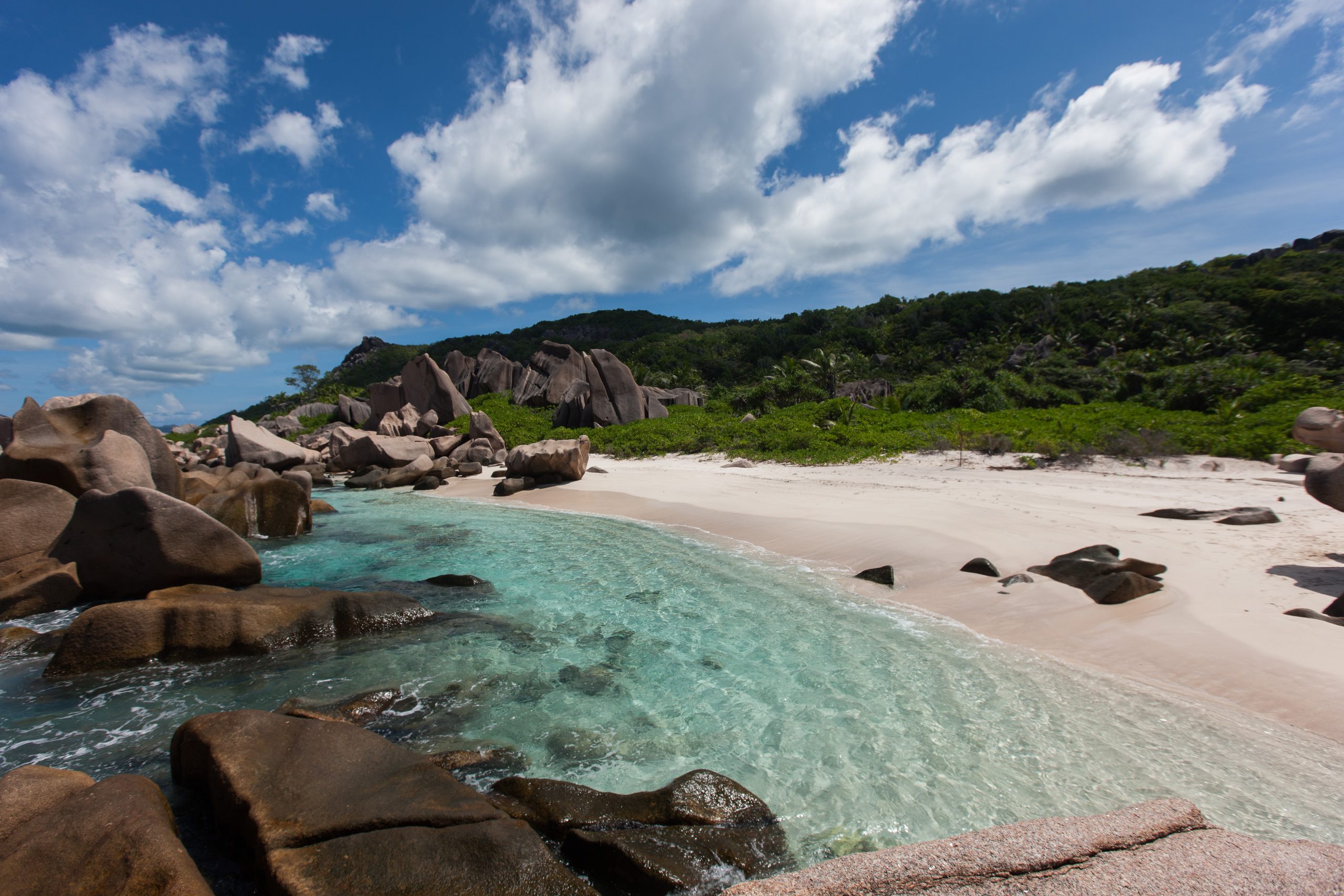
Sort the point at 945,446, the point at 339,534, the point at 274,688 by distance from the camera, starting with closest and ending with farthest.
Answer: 1. the point at 274,688
2. the point at 339,534
3. the point at 945,446

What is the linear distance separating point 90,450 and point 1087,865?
40.9 ft

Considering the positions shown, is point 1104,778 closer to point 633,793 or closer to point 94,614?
point 633,793

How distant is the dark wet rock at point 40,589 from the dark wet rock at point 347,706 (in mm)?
4654

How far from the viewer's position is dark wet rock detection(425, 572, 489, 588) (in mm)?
7945

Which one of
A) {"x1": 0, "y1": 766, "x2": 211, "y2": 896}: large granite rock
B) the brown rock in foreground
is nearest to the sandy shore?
the brown rock in foreground

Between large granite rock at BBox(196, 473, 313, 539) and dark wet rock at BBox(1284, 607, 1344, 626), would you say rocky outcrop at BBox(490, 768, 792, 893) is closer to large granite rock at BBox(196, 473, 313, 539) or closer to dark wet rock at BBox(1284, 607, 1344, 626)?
dark wet rock at BBox(1284, 607, 1344, 626)

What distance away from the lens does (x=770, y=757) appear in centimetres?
396

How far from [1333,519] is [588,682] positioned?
9843 millimetres

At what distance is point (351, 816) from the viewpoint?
8.82 feet

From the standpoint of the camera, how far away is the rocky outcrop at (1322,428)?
7.96 m

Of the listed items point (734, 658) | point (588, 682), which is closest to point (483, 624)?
point (588, 682)

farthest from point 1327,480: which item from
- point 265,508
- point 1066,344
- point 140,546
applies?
point 1066,344

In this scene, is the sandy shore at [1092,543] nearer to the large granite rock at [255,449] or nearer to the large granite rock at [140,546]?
the large granite rock at [140,546]

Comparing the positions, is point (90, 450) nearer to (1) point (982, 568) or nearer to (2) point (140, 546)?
(2) point (140, 546)
